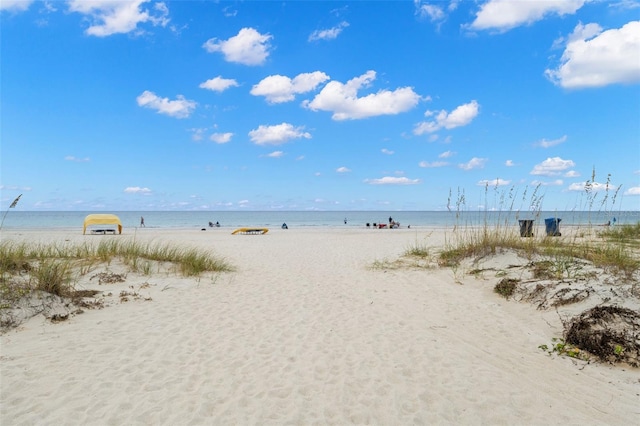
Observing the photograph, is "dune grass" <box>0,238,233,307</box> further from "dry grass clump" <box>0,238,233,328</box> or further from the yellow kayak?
the yellow kayak

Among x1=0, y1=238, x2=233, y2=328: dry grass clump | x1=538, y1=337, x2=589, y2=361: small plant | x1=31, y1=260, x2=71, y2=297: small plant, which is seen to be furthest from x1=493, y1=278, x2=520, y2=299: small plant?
x1=31, y1=260, x2=71, y2=297: small plant

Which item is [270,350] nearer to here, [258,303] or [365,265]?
[258,303]

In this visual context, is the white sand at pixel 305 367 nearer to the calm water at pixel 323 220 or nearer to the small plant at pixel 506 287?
the small plant at pixel 506 287

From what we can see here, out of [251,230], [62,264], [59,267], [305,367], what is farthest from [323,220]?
[305,367]

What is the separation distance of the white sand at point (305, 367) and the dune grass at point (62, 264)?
80cm

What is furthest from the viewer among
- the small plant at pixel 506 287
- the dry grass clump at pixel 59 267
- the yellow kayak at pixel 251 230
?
the yellow kayak at pixel 251 230

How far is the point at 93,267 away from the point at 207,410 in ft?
21.8

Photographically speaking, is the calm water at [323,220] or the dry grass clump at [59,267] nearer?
the dry grass clump at [59,267]

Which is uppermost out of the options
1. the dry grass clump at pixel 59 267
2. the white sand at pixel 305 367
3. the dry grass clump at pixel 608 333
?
the dry grass clump at pixel 59 267

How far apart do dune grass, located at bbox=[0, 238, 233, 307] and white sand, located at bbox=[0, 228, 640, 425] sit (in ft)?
2.62

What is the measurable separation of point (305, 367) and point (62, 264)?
615 centimetres

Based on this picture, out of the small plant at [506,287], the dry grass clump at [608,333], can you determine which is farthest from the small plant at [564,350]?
the small plant at [506,287]

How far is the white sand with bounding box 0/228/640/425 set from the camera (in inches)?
134

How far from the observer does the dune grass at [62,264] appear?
6.04m
